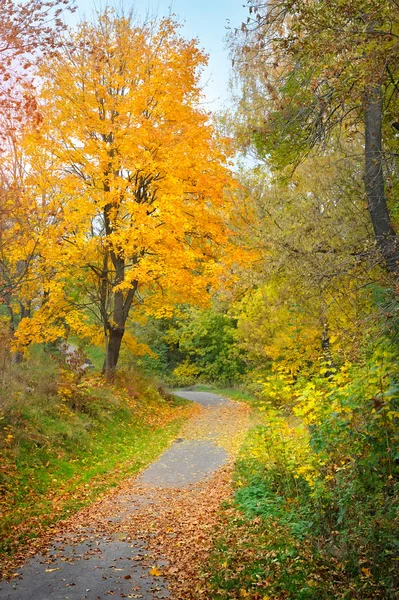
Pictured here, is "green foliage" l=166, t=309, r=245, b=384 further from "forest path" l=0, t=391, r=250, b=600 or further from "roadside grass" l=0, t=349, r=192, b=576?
"forest path" l=0, t=391, r=250, b=600

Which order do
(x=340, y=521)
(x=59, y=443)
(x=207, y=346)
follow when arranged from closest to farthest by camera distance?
(x=340, y=521) < (x=59, y=443) < (x=207, y=346)

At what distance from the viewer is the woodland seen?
525 cm

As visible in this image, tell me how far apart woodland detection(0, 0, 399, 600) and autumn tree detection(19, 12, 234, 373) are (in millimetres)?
69

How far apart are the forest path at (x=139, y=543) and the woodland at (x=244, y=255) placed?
13.8 inches

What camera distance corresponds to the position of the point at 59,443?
10812 mm

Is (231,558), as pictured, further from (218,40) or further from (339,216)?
(339,216)

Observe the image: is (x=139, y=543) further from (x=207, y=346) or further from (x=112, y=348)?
(x=207, y=346)

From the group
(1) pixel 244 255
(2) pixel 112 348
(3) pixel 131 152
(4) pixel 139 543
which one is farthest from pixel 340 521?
(2) pixel 112 348

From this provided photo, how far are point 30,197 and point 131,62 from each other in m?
5.66

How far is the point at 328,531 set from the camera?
5.66 metres

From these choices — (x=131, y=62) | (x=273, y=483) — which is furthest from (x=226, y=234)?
(x=273, y=483)

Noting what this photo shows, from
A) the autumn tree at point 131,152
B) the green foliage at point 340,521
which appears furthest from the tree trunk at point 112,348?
the green foliage at point 340,521

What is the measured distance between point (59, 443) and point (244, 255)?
25.8 ft

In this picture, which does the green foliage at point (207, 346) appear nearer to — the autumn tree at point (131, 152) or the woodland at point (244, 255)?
the woodland at point (244, 255)
